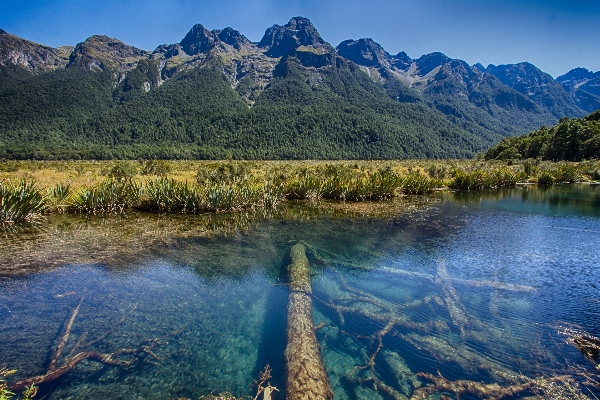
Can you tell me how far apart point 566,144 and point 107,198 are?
3088 inches

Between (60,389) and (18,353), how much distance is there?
171 centimetres

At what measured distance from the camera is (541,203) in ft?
87.3

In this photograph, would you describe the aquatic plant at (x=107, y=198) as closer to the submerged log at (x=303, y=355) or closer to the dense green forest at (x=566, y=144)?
the submerged log at (x=303, y=355)

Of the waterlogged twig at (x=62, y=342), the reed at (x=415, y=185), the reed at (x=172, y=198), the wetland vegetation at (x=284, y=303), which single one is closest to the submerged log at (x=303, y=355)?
the wetland vegetation at (x=284, y=303)

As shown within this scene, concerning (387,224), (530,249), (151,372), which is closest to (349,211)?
(387,224)

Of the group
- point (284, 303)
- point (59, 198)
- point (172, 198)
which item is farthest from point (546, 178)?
point (59, 198)

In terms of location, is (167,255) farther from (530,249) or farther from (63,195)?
(530,249)

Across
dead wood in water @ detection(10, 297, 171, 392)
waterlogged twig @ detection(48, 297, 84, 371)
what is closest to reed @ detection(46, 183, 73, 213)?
waterlogged twig @ detection(48, 297, 84, 371)

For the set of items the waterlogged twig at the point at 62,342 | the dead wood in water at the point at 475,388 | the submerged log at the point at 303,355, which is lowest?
the dead wood in water at the point at 475,388

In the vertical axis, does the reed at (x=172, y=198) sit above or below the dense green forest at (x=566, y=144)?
below

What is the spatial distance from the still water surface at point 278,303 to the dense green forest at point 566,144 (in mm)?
58485

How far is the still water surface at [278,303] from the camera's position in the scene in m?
6.21

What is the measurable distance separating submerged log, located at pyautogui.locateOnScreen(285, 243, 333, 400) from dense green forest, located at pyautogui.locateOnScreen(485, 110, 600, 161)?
73.3m

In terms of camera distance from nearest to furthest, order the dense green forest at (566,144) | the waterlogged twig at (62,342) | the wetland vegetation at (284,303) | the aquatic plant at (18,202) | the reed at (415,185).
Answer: the wetland vegetation at (284,303) → the waterlogged twig at (62,342) → the aquatic plant at (18,202) → the reed at (415,185) → the dense green forest at (566,144)
